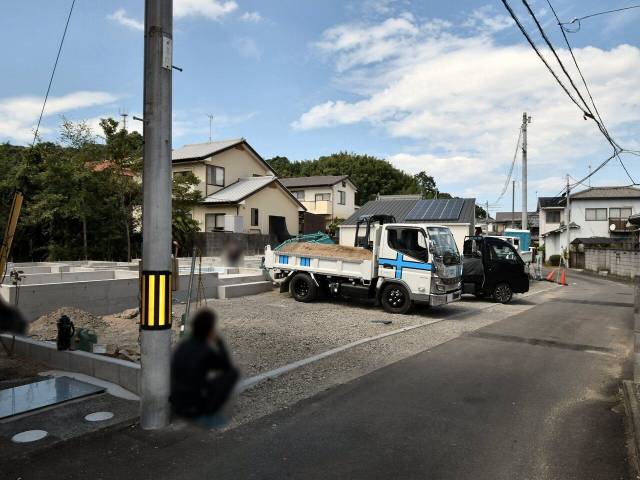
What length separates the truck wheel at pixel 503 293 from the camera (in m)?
17.2

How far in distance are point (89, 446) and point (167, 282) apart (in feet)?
12.6

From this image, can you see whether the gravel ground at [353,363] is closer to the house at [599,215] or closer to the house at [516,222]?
the house at [599,215]

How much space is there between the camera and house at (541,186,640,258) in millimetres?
45594

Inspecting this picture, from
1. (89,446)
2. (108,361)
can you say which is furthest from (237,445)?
(108,361)

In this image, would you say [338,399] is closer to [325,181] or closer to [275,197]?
[275,197]

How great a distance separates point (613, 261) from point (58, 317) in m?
34.4

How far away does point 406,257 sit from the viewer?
13.2 m

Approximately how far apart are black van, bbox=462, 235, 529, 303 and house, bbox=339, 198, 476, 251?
897cm

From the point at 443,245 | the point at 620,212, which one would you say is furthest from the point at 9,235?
the point at 620,212

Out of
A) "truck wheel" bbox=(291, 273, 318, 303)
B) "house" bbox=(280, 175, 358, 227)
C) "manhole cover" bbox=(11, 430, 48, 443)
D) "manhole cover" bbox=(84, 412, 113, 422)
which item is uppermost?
"house" bbox=(280, 175, 358, 227)

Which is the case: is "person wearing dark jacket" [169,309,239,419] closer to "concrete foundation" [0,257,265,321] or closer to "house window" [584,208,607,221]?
"concrete foundation" [0,257,265,321]

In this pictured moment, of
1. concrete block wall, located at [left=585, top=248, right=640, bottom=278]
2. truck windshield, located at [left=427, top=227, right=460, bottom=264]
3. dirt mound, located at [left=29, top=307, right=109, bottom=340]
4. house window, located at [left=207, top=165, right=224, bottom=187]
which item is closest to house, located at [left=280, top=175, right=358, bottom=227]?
concrete block wall, located at [left=585, top=248, right=640, bottom=278]

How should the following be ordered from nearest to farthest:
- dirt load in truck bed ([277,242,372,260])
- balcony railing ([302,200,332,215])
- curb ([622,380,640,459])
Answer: curb ([622,380,640,459])
dirt load in truck bed ([277,242,372,260])
balcony railing ([302,200,332,215])

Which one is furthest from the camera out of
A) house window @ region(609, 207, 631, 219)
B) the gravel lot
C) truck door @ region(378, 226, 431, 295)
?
house window @ region(609, 207, 631, 219)
